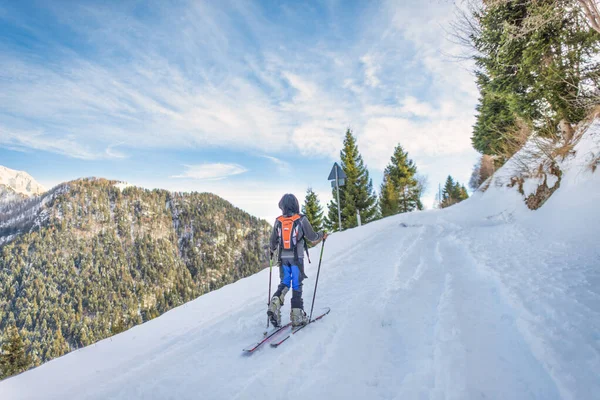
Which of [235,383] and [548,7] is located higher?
[548,7]

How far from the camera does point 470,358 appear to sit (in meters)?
2.55

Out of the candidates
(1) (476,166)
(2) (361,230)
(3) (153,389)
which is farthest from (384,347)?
(1) (476,166)

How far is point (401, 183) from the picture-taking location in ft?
109

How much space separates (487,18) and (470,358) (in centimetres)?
1224

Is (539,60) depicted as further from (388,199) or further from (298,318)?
(388,199)

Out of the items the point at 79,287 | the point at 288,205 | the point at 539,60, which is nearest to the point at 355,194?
the point at 539,60

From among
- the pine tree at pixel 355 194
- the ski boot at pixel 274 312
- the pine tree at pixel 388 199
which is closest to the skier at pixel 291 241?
the ski boot at pixel 274 312

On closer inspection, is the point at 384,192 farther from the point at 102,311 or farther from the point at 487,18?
the point at 102,311

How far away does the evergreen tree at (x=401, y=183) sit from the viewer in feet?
109

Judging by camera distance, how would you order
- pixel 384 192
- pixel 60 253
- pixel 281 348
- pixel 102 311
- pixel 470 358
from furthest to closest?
pixel 60 253, pixel 102 311, pixel 384 192, pixel 281 348, pixel 470 358

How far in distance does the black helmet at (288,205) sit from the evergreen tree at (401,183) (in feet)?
98.5

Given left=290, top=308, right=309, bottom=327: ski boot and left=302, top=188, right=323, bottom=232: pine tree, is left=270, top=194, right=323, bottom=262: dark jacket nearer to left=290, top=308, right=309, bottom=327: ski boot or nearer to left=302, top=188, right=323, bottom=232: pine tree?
left=290, top=308, right=309, bottom=327: ski boot

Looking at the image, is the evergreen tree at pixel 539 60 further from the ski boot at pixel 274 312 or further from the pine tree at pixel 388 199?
the pine tree at pixel 388 199

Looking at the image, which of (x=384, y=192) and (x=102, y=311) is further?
(x=102, y=311)
